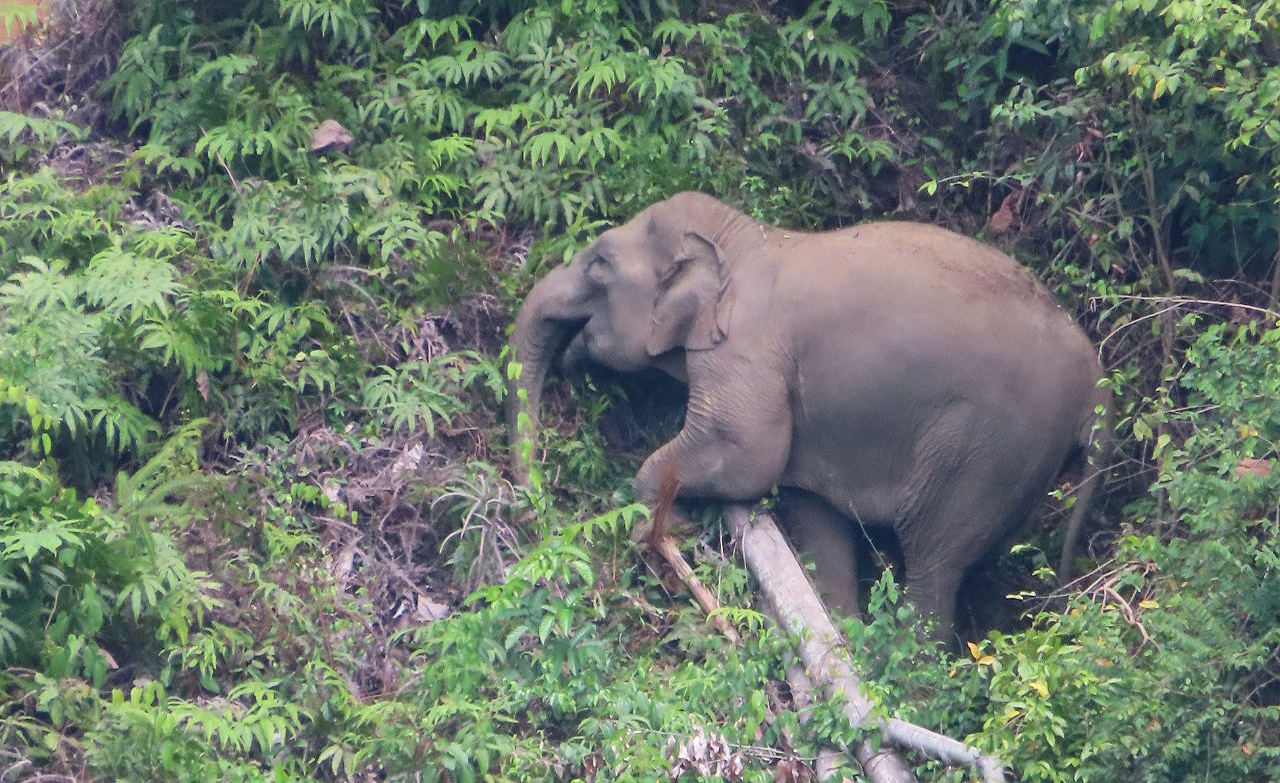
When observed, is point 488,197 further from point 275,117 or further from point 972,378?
point 972,378

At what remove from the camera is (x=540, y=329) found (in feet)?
21.6

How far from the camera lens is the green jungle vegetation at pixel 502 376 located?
4.83 m

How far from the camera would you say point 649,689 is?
17.0 ft

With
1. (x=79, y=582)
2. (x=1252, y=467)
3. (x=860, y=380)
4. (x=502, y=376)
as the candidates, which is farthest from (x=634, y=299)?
(x=1252, y=467)

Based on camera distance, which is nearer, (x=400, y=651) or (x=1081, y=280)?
(x=400, y=651)

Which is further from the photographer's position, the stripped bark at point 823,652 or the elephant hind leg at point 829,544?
the elephant hind leg at point 829,544

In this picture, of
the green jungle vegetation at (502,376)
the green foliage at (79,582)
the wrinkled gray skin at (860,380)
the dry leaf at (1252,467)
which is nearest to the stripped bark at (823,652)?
the green jungle vegetation at (502,376)

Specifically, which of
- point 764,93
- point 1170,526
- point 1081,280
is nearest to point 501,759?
point 1170,526

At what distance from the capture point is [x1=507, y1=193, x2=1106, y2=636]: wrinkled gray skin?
584 centimetres

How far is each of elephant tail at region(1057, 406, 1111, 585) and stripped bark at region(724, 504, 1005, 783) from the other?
3.29ft

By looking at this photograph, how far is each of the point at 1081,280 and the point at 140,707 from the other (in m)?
4.12

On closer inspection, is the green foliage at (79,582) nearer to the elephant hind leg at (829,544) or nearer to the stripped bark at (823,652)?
the stripped bark at (823,652)

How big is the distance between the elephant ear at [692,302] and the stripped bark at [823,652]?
0.75 m

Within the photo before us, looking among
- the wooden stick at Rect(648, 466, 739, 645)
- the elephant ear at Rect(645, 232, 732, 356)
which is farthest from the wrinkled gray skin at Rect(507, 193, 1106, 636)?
the wooden stick at Rect(648, 466, 739, 645)
